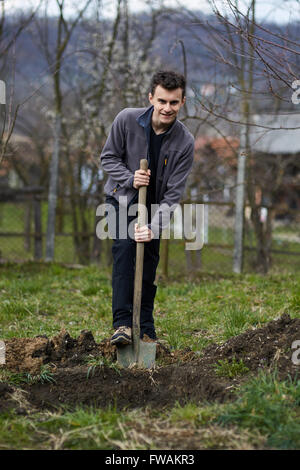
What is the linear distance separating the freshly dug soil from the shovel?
0.10m

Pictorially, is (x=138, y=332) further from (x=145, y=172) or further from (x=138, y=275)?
(x=145, y=172)

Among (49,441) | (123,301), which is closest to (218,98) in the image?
(123,301)

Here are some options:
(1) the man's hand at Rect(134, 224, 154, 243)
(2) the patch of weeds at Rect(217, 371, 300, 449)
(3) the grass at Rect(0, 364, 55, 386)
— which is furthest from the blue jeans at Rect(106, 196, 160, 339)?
(2) the patch of weeds at Rect(217, 371, 300, 449)

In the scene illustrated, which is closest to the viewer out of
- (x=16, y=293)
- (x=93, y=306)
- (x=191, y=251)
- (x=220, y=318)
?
(x=220, y=318)

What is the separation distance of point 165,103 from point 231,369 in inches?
72.5

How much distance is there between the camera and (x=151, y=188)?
13.7 ft

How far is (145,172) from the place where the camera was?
3879mm

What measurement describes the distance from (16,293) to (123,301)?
8.43 feet

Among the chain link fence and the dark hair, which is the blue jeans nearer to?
the dark hair

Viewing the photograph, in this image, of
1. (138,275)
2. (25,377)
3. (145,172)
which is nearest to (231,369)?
(138,275)

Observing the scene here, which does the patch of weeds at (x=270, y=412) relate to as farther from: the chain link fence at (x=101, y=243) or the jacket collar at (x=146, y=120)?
the chain link fence at (x=101, y=243)

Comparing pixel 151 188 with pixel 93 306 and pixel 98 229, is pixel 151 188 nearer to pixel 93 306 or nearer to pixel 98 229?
pixel 93 306

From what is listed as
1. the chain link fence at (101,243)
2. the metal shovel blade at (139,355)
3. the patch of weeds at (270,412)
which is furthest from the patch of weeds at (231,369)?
the chain link fence at (101,243)

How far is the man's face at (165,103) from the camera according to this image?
384cm
